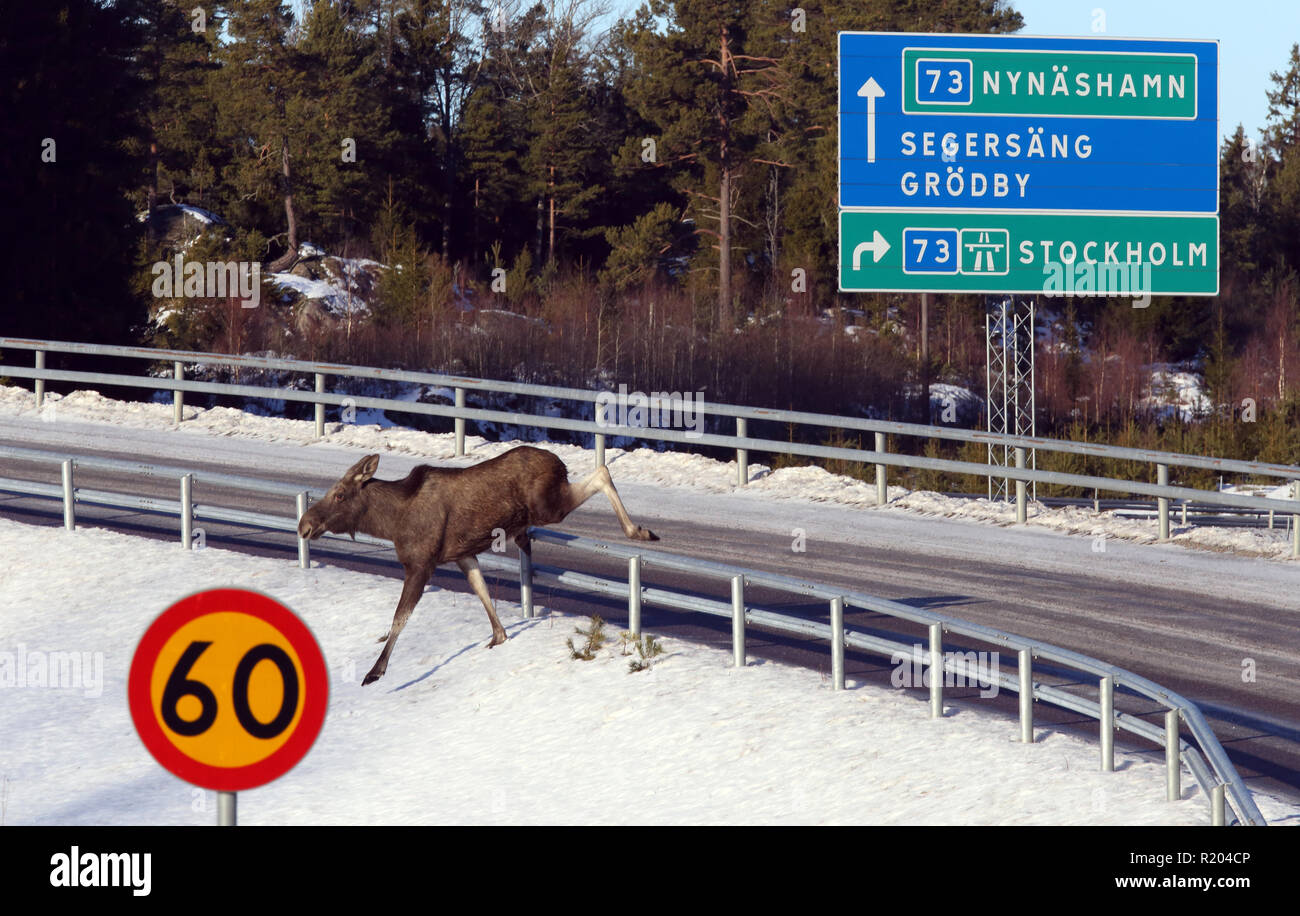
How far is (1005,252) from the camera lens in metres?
23.4

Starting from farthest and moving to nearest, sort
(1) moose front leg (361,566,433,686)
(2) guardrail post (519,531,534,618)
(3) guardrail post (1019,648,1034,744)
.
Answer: (2) guardrail post (519,531,534,618)
(1) moose front leg (361,566,433,686)
(3) guardrail post (1019,648,1034,744)

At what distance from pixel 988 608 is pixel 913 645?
13.0 feet

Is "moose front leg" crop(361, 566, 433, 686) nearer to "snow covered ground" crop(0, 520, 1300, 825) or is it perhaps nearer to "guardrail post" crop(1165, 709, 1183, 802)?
"snow covered ground" crop(0, 520, 1300, 825)

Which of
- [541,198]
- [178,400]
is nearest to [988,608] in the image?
[178,400]

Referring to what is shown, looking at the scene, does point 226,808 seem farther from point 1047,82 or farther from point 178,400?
point 1047,82

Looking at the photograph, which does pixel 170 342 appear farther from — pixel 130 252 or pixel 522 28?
pixel 522 28

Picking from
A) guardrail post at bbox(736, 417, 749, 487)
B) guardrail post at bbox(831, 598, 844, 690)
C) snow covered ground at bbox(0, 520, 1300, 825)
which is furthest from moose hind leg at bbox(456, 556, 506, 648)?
guardrail post at bbox(736, 417, 749, 487)

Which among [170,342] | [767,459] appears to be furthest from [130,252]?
[767,459]

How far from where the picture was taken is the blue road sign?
23.3 m

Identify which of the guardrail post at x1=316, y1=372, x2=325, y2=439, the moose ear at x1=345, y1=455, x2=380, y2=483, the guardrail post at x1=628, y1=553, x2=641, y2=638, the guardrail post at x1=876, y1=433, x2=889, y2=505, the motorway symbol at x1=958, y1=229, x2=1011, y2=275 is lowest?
the guardrail post at x1=628, y1=553, x2=641, y2=638

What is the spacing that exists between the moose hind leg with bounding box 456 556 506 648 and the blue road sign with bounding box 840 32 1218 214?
13.0m

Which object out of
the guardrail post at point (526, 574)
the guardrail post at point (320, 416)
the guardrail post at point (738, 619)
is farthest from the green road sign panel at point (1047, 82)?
the guardrail post at point (738, 619)

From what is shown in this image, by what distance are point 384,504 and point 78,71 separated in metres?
25.7

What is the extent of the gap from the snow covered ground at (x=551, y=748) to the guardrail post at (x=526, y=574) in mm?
151
